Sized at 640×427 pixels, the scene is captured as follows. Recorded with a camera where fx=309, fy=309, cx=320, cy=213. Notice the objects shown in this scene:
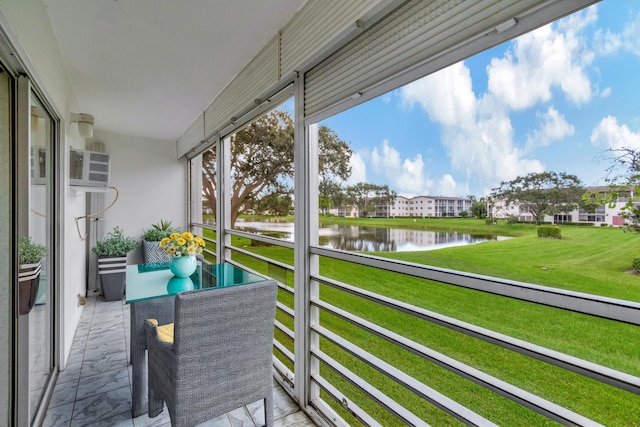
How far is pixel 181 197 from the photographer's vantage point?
5316mm

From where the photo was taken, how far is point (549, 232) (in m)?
1.10

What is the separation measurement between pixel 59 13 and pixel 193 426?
247 cm

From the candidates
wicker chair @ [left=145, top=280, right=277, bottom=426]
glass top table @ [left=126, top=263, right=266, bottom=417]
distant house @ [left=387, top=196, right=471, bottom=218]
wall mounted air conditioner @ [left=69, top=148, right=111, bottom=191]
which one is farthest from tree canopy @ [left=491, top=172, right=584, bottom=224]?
wall mounted air conditioner @ [left=69, top=148, right=111, bottom=191]

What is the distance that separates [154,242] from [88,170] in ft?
6.50

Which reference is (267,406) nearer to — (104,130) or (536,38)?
(536,38)

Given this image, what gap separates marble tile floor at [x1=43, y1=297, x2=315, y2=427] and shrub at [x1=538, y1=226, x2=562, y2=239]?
5.51 ft

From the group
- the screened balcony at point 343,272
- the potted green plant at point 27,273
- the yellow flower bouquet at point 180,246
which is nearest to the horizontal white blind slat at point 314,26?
the screened balcony at point 343,272

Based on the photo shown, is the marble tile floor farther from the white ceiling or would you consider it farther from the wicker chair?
the white ceiling

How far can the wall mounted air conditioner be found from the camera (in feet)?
9.39

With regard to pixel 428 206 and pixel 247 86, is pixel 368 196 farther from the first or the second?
pixel 247 86

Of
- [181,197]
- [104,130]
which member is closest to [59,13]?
[104,130]

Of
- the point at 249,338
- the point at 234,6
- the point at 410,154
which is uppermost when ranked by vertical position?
the point at 234,6

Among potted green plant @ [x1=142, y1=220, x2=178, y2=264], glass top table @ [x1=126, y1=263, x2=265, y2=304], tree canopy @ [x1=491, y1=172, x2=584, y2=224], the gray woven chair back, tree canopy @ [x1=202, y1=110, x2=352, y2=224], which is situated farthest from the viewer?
potted green plant @ [x1=142, y1=220, x2=178, y2=264]

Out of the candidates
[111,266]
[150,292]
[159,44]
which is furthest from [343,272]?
[111,266]
